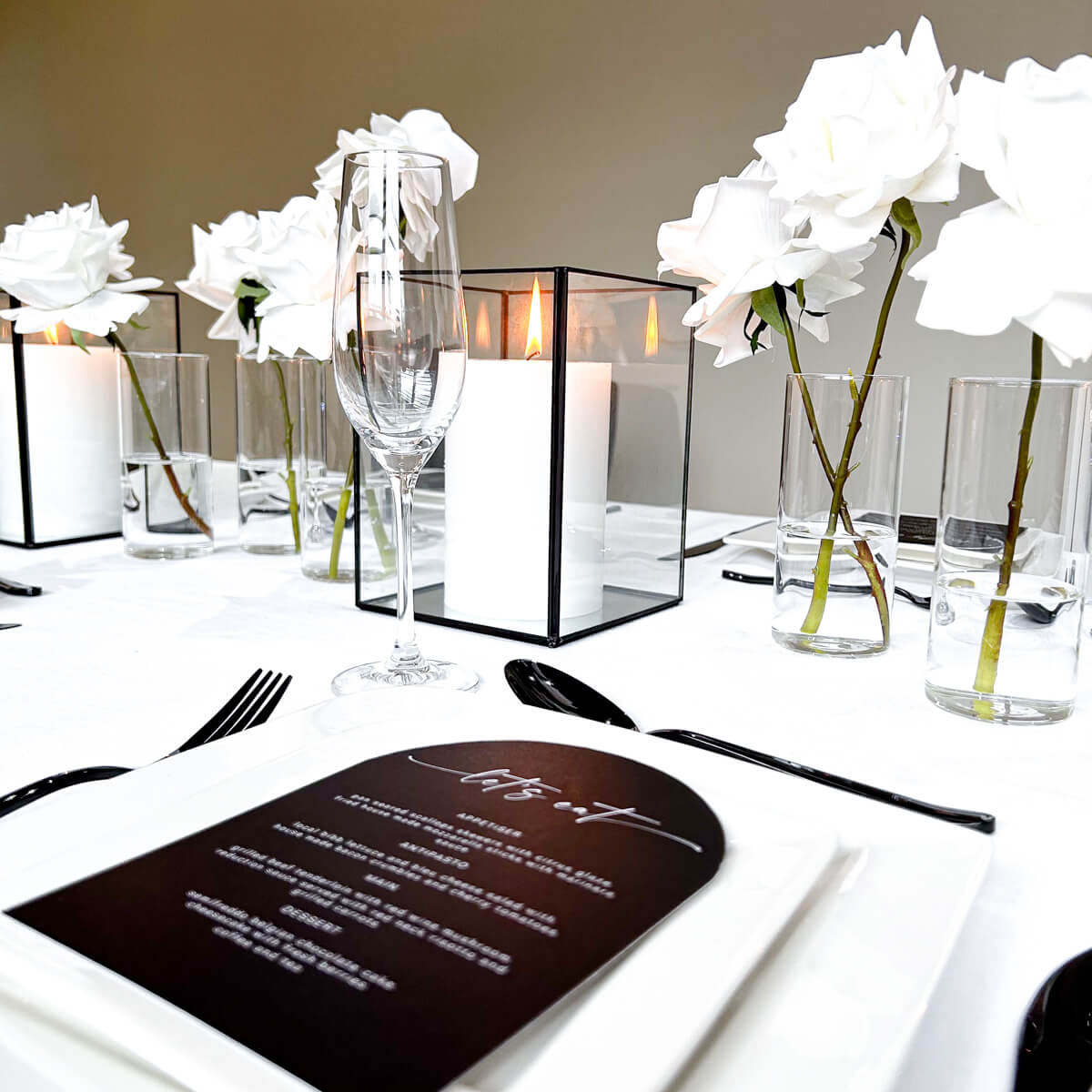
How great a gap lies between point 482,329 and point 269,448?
41cm

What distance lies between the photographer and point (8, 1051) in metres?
0.23

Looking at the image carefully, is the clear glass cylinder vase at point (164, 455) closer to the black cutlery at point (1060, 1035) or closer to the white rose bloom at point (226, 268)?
the white rose bloom at point (226, 268)

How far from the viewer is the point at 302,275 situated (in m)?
0.78

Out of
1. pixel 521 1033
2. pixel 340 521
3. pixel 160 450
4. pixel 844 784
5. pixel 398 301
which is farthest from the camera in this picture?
pixel 160 450

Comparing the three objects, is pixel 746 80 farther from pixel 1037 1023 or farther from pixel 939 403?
pixel 1037 1023

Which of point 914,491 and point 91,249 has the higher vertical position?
point 91,249

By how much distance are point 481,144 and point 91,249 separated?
1.63 metres

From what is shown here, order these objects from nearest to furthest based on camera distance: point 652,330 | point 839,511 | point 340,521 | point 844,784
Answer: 1. point 844,784
2. point 839,511
3. point 652,330
4. point 340,521

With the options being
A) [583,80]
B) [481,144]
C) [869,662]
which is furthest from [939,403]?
[869,662]

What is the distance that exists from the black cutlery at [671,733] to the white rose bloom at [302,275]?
35cm

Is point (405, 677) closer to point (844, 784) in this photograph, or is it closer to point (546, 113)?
point (844, 784)

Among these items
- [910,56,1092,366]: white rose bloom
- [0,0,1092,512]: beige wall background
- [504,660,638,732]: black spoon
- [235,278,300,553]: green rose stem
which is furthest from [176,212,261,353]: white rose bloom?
[0,0,1092,512]: beige wall background

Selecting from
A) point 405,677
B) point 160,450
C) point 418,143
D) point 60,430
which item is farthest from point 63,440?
point 405,677

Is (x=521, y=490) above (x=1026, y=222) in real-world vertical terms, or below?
below
